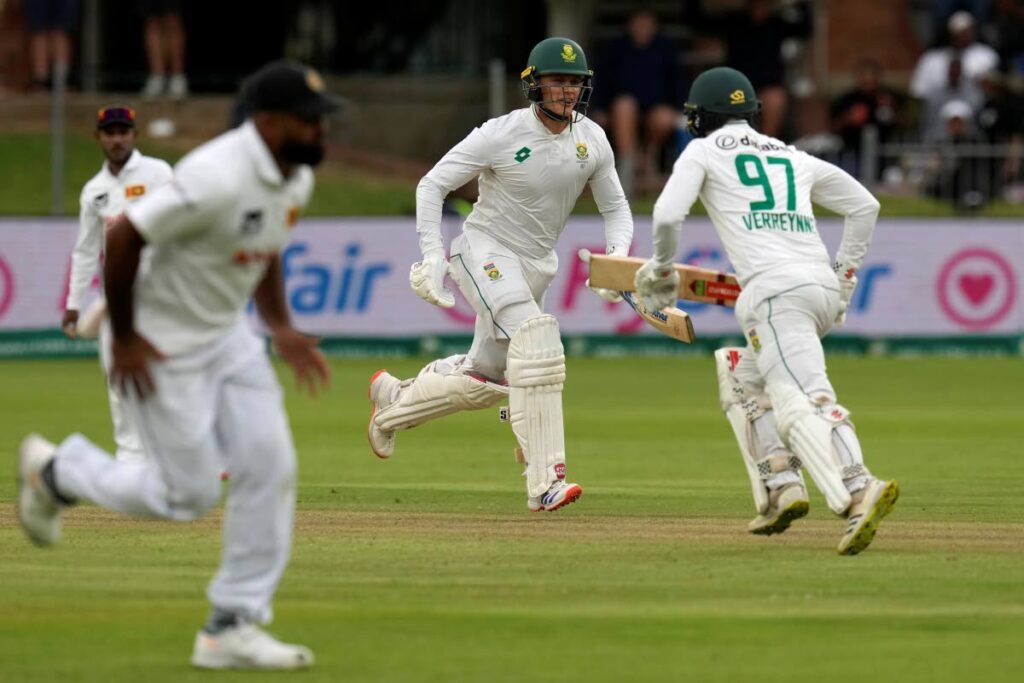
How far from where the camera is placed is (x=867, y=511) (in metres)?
7.84

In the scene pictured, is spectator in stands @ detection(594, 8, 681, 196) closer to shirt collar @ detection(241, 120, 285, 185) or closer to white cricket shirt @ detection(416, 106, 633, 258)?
white cricket shirt @ detection(416, 106, 633, 258)

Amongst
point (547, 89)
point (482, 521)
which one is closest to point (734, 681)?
point (482, 521)

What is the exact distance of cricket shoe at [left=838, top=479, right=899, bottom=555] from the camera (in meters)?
7.77

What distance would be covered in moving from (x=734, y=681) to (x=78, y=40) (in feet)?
71.7

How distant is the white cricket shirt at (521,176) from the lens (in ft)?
32.8

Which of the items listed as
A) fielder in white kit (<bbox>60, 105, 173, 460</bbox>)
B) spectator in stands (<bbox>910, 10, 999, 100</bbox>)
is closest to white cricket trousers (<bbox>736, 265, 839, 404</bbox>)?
fielder in white kit (<bbox>60, 105, 173, 460</bbox>)

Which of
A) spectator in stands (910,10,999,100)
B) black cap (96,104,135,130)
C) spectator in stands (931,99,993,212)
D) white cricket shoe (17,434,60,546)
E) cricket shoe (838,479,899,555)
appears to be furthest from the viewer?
spectator in stands (910,10,999,100)

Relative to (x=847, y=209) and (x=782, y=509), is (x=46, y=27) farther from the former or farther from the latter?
(x=782, y=509)

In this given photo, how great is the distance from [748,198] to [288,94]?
9.74 ft

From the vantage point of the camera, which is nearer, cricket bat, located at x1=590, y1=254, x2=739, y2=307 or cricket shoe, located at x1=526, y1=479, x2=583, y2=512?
cricket bat, located at x1=590, y1=254, x2=739, y2=307

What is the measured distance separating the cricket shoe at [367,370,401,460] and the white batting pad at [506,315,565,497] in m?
1.36

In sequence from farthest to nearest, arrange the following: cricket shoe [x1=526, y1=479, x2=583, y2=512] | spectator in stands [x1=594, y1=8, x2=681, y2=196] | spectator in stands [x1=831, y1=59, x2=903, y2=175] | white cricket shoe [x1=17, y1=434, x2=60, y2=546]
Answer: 1. spectator in stands [x1=831, y1=59, x2=903, y2=175]
2. spectator in stands [x1=594, y1=8, x2=681, y2=196]
3. cricket shoe [x1=526, y1=479, x2=583, y2=512]
4. white cricket shoe [x1=17, y1=434, x2=60, y2=546]

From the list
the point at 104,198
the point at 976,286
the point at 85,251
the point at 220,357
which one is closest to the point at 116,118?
the point at 104,198

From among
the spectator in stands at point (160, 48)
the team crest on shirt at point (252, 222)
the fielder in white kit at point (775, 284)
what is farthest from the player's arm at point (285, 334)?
the spectator in stands at point (160, 48)
